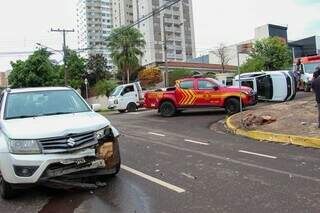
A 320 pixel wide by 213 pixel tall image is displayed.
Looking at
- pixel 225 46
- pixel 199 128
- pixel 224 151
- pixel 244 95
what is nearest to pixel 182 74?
pixel 225 46

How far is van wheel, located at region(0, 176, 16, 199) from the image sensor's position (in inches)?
287

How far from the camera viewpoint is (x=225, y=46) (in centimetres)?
10181

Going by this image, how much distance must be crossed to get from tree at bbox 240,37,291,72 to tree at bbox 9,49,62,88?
94.7 feet

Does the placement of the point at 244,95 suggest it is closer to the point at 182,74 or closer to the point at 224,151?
the point at 224,151

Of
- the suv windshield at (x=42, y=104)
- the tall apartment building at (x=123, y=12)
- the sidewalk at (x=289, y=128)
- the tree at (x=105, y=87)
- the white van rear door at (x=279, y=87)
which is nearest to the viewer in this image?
the suv windshield at (x=42, y=104)

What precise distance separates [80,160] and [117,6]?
13918 cm

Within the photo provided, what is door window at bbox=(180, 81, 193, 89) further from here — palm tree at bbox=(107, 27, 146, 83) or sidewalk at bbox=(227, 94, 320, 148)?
palm tree at bbox=(107, 27, 146, 83)

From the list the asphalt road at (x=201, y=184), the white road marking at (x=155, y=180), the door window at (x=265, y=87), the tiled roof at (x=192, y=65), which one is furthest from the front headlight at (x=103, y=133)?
the tiled roof at (x=192, y=65)

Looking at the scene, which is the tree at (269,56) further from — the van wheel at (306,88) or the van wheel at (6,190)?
the van wheel at (6,190)

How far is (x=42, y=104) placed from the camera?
8594 mm

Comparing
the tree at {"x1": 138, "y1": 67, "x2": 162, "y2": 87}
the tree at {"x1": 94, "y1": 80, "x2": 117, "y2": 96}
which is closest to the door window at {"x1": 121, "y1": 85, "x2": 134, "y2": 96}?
the tree at {"x1": 94, "y1": 80, "x2": 117, "y2": 96}

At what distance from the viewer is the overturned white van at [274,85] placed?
2470cm

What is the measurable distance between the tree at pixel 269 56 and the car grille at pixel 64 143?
63.6 meters

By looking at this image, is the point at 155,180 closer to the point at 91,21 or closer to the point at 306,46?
the point at 306,46
